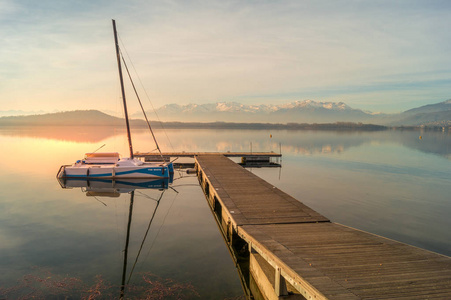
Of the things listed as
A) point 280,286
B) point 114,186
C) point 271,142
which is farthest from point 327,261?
point 271,142

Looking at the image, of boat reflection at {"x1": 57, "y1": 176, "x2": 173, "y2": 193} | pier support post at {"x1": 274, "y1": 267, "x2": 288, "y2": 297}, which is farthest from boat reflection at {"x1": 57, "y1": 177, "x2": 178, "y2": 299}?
pier support post at {"x1": 274, "y1": 267, "x2": 288, "y2": 297}

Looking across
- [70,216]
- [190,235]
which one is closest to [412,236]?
[190,235]

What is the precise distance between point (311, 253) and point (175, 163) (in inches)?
1558

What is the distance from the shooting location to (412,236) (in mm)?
17016

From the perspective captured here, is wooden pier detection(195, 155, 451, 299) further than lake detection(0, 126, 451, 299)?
No

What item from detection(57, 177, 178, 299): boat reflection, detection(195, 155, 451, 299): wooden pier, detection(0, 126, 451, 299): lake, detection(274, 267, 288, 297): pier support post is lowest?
detection(0, 126, 451, 299): lake

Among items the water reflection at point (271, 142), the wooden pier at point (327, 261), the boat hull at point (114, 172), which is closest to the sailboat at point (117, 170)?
the boat hull at point (114, 172)

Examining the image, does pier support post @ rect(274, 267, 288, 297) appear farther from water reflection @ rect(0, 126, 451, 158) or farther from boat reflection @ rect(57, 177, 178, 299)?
water reflection @ rect(0, 126, 451, 158)

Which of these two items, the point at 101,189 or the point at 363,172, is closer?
the point at 101,189

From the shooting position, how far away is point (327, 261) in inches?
357

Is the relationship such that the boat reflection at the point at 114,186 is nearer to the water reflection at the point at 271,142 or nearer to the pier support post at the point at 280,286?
the pier support post at the point at 280,286

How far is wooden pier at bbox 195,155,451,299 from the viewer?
7.54 meters

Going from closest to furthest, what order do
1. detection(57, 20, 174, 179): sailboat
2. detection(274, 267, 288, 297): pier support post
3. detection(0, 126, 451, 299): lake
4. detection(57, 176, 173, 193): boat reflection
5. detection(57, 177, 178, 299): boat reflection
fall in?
detection(274, 267, 288, 297): pier support post < detection(0, 126, 451, 299): lake < detection(57, 177, 178, 299): boat reflection < detection(57, 176, 173, 193): boat reflection < detection(57, 20, 174, 179): sailboat

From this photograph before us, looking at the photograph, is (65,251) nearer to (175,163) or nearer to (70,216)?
(70,216)
